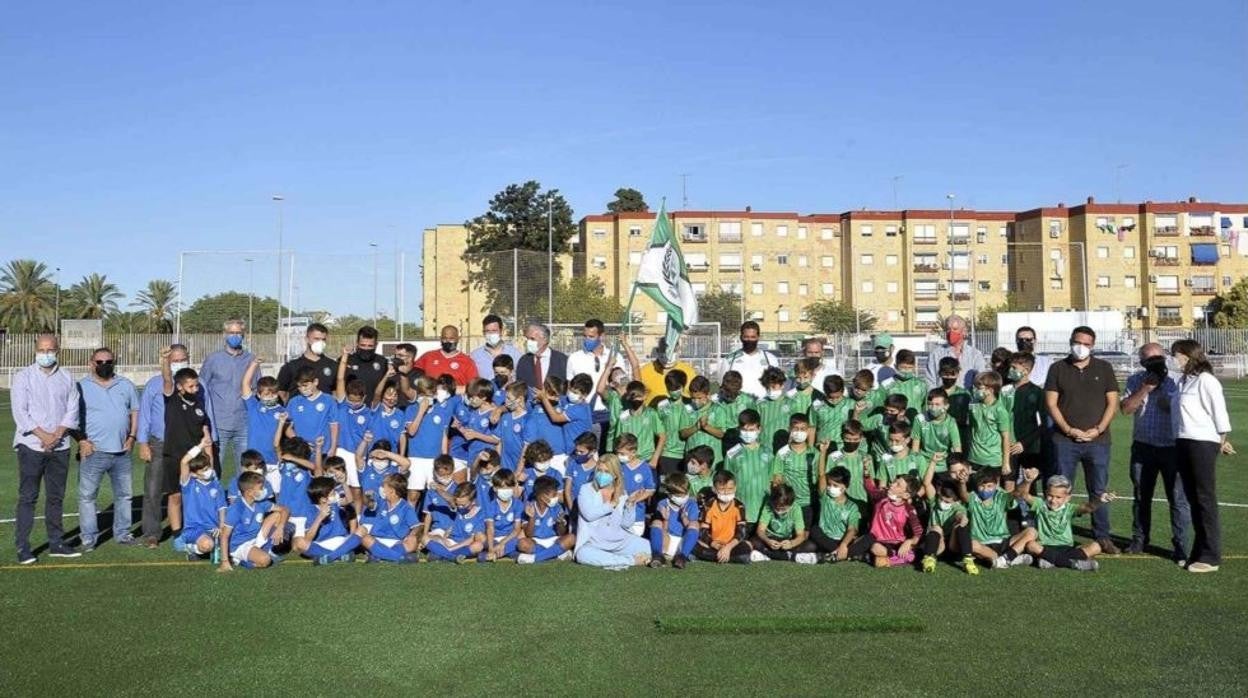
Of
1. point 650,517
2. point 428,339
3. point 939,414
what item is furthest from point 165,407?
point 428,339

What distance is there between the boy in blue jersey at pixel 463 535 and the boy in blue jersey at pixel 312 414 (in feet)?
5.38

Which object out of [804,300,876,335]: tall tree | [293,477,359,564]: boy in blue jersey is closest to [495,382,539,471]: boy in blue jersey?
[293,477,359,564]: boy in blue jersey

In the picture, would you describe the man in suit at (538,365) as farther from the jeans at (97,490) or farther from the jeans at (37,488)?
the jeans at (37,488)

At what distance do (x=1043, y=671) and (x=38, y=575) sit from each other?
308 inches

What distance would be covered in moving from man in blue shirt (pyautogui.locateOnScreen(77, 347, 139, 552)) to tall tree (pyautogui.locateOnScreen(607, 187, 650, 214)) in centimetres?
7138

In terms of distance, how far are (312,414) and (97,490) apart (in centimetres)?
215

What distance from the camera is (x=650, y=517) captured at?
10.1m

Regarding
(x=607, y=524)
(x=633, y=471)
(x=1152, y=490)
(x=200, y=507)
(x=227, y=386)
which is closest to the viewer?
(x=607, y=524)

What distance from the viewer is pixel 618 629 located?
23.0ft

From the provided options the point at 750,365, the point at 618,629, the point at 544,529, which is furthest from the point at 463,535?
the point at 750,365

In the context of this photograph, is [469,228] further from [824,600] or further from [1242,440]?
[824,600]

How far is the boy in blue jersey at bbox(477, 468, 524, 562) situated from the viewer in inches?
375

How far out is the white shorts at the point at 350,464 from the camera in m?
10.5

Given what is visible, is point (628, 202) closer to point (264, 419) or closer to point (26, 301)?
point (26, 301)
